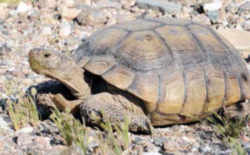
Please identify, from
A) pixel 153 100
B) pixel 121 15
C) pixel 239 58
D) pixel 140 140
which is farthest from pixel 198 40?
pixel 121 15

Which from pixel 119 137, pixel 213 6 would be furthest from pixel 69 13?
pixel 119 137

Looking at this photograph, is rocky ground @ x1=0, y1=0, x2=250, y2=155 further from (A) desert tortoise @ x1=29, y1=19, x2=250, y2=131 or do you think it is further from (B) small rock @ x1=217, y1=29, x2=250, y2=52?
(A) desert tortoise @ x1=29, y1=19, x2=250, y2=131

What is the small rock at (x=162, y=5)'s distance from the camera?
702cm

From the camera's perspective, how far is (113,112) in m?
3.49

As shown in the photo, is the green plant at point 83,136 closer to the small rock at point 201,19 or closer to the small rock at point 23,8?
the small rock at point 201,19

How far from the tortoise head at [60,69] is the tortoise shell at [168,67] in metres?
0.13

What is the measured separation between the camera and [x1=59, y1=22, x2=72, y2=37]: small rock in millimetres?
6203

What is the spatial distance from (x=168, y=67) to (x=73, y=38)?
2.71 meters

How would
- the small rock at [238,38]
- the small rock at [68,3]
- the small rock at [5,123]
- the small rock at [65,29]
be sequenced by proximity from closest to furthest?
the small rock at [5,123]
the small rock at [238,38]
the small rock at [65,29]
the small rock at [68,3]

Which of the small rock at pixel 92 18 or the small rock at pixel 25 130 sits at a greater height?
the small rock at pixel 92 18

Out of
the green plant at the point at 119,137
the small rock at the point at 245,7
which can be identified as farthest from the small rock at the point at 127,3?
the green plant at the point at 119,137

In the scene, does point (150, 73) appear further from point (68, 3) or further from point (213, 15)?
point (68, 3)

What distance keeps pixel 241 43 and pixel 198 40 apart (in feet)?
6.68

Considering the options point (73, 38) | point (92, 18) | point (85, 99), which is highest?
point (92, 18)
